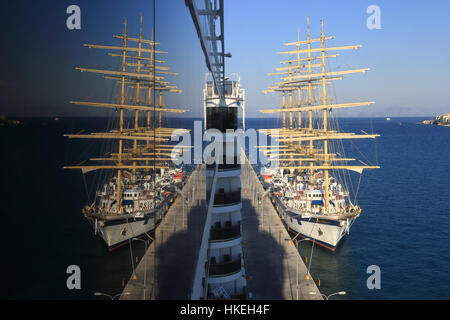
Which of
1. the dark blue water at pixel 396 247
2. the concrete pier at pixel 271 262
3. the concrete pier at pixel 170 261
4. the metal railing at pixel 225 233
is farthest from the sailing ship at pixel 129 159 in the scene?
the dark blue water at pixel 396 247

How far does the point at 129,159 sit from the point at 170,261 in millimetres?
1320

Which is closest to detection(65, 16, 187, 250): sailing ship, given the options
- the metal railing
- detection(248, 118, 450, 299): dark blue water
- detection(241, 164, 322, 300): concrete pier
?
the metal railing

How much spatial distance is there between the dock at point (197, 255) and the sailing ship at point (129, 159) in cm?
27

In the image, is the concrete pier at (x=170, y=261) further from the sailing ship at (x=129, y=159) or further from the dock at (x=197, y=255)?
the sailing ship at (x=129, y=159)

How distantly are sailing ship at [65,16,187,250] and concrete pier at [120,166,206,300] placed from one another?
0.68ft

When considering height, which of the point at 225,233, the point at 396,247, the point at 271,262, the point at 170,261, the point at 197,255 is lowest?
the point at 396,247

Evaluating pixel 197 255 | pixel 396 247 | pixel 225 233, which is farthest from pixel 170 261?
pixel 396 247

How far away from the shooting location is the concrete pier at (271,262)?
2016cm

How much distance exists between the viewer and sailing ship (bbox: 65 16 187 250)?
1890 millimetres

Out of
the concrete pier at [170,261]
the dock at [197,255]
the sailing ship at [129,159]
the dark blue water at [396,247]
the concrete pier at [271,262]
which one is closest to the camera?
the sailing ship at [129,159]

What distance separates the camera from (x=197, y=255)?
4.45 m

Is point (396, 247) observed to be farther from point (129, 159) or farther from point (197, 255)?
point (129, 159)

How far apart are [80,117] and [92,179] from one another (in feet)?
1.82
